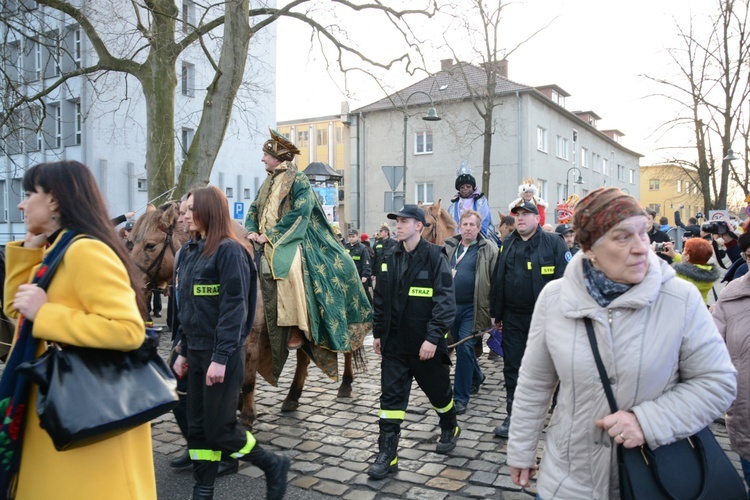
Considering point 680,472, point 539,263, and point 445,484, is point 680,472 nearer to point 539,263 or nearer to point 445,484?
point 445,484

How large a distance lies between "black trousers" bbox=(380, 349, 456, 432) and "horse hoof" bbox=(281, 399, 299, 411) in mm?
1851

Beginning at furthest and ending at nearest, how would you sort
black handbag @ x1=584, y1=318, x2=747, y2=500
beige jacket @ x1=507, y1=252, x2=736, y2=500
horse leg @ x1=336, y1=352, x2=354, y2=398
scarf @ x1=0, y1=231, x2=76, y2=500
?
1. horse leg @ x1=336, y1=352, x2=354, y2=398
2. scarf @ x1=0, y1=231, x2=76, y2=500
3. beige jacket @ x1=507, y1=252, x2=736, y2=500
4. black handbag @ x1=584, y1=318, x2=747, y2=500

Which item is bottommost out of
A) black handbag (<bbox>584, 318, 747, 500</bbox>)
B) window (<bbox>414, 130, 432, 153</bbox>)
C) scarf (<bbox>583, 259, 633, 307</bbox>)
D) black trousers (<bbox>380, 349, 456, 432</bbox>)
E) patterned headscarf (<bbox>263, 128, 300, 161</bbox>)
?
black trousers (<bbox>380, 349, 456, 432</bbox>)

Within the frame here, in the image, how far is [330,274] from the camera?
6430mm

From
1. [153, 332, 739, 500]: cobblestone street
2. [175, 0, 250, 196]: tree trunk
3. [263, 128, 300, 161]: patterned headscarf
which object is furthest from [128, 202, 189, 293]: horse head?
[175, 0, 250, 196]: tree trunk

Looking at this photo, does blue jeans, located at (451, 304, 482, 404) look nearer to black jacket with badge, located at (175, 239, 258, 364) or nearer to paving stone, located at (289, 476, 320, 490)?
paving stone, located at (289, 476, 320, 490)

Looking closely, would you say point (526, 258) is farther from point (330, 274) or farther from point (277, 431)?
point (277, 431)

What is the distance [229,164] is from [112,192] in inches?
286

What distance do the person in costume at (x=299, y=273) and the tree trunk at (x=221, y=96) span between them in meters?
5.23

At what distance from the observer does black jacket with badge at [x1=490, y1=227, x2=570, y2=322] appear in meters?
5.49

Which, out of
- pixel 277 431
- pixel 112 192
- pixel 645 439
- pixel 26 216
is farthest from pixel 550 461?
pixel 112 192

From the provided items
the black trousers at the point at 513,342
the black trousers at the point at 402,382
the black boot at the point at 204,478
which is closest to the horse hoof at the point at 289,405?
the black trousers at the point at 402,382

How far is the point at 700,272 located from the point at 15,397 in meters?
6.16

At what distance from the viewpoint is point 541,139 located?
35.8 metres
